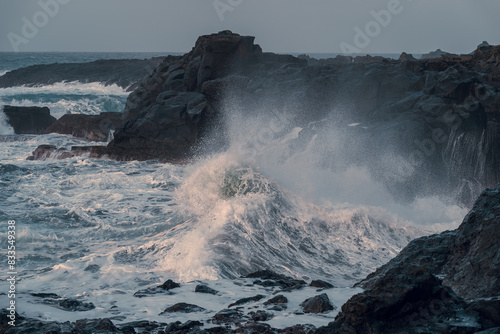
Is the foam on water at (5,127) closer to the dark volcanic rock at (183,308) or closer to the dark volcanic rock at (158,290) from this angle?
the dark volcanic rock at (158,290)

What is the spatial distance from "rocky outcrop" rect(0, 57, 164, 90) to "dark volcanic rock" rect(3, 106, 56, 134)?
24.2 meters

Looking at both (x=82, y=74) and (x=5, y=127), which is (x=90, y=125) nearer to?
(x=5, y=127)

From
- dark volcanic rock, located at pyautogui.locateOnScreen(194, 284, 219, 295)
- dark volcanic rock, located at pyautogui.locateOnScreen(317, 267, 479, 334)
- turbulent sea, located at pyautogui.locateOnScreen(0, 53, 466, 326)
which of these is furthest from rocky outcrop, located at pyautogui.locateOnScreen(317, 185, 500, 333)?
dark volcanic rock, located at pyautogui.locateOnScreen(194, 284, 219, 295)

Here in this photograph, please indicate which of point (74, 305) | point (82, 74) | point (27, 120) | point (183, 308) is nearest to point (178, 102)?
point (27, 120)

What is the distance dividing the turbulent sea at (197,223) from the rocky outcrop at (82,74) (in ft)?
120

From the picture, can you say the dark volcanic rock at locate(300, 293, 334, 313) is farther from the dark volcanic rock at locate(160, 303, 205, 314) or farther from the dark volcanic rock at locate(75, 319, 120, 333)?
the dark volcanic rock at locate(75, 319, 120, 333)

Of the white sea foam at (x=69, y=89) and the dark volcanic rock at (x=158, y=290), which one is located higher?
the white sea foam at (x=69, y=89)

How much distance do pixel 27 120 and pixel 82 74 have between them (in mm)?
32148

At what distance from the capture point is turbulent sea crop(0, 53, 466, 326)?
7758mm

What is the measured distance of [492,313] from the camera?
3922 mm

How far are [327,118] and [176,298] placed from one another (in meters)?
13.1

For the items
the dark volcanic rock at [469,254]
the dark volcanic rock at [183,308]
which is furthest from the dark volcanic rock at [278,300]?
the dark volcanic rock at [469,254]

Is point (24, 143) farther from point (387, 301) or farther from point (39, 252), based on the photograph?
point (387, 301)

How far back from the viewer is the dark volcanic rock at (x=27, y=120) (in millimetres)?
26719
